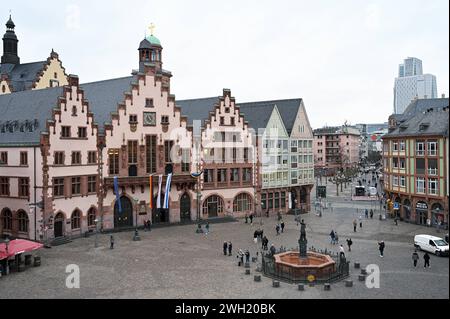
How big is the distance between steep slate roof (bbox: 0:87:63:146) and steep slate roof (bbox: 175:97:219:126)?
933 inches

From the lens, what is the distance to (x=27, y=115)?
5662 cm

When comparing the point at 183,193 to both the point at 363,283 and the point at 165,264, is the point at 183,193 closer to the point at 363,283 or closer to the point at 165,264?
the point at 165,264

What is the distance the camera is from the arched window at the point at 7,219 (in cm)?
5525

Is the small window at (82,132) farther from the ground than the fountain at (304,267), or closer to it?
farther from the ground

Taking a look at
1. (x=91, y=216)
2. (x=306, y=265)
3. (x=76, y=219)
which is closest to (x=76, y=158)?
(x=76, y=219)

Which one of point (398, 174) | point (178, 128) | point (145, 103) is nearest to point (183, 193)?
point (178, 128)

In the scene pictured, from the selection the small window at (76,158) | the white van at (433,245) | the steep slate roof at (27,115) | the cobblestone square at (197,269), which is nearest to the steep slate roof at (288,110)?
the cobblestone square at (197,269)

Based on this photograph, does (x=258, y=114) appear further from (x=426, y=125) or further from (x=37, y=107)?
(x=37, y=107)

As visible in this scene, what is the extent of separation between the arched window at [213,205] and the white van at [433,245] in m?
31.3

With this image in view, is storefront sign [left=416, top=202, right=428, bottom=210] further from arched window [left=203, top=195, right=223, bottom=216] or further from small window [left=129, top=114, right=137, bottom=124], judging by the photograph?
small window [left=129, top=114, right=137, bottom=124]

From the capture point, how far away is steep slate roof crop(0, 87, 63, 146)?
54.0m

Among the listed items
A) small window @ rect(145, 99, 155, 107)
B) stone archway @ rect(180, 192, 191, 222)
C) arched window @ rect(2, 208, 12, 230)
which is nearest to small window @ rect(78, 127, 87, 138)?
small window @ rect(145, 99, 155, 107)

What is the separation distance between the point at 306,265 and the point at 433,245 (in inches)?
638

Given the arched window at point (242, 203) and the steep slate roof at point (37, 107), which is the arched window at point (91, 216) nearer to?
the steep slate roof at point (37, 107)
